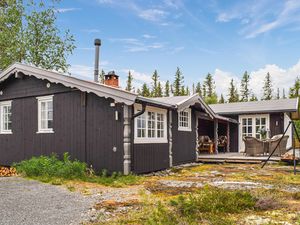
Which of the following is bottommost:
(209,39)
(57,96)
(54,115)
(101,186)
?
(101,186)

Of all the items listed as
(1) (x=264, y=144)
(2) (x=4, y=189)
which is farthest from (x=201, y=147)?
(2) (x=4, y=189)

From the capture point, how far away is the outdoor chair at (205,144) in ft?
56.8

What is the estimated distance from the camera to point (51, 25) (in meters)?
24.6

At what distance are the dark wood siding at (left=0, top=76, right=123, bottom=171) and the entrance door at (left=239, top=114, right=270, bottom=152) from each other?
37.6 feet

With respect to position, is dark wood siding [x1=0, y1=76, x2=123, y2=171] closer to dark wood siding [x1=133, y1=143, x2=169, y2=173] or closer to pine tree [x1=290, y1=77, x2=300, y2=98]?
dark wood siding [x1=133, y1=143, x2=169, y2=173]

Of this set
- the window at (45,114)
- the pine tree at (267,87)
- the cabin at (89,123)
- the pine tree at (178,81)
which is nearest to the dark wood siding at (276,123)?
the cabin at (89,123)

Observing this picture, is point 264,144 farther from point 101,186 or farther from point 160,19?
point 101,186

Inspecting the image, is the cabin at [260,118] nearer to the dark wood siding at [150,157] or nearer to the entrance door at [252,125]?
the entrance door at [252,125]

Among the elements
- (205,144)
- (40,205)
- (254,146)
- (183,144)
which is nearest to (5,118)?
(183,144)

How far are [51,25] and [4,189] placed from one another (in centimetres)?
2015

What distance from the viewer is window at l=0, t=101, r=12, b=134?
39.0 feet

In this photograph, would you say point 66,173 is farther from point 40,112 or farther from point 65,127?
point 40,112

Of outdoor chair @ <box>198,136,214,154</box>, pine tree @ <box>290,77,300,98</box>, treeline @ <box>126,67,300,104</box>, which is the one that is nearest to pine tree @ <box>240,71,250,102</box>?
treeline @ <box>126,67,300,104</box>

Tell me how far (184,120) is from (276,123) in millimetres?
7562
